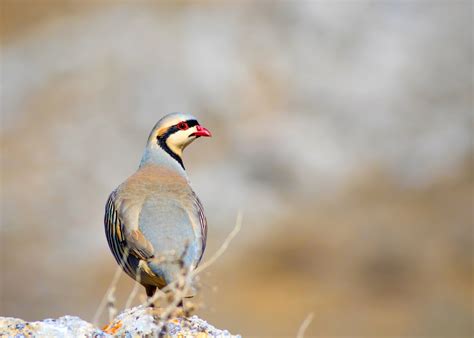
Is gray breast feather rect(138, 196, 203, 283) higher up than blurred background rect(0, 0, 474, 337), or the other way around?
blurred background rect(0, 0, 474, 337)

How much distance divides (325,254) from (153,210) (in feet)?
42.9

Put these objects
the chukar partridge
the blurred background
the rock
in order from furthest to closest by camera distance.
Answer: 1. the blurred background
2. the chukar partridge
3. the rock

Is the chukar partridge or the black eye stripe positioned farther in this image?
the black eye stripe

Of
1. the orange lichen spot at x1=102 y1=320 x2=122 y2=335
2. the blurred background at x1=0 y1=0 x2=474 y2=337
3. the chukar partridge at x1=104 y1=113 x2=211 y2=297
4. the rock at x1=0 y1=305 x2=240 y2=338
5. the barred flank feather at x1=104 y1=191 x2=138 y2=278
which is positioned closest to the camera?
the rock at x1=0 y1=305 x2=240 y2=338

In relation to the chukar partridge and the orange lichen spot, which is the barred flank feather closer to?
the chukar partridge

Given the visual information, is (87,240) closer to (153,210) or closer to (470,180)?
(470,180)

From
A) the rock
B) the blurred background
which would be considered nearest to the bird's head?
the rock

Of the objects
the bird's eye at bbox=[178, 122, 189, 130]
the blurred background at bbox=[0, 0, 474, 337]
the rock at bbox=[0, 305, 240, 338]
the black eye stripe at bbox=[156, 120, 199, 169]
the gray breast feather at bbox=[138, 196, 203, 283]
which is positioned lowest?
the rock at bbox=[0, 305, 240, 338]

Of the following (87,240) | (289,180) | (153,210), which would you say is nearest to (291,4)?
(289,180)

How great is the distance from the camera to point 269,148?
21.9 m

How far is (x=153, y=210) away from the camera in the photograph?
6238 millimetres

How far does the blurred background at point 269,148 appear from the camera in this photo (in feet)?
59.4

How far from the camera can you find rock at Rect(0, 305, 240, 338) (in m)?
4.92

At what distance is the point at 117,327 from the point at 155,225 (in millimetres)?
1008
